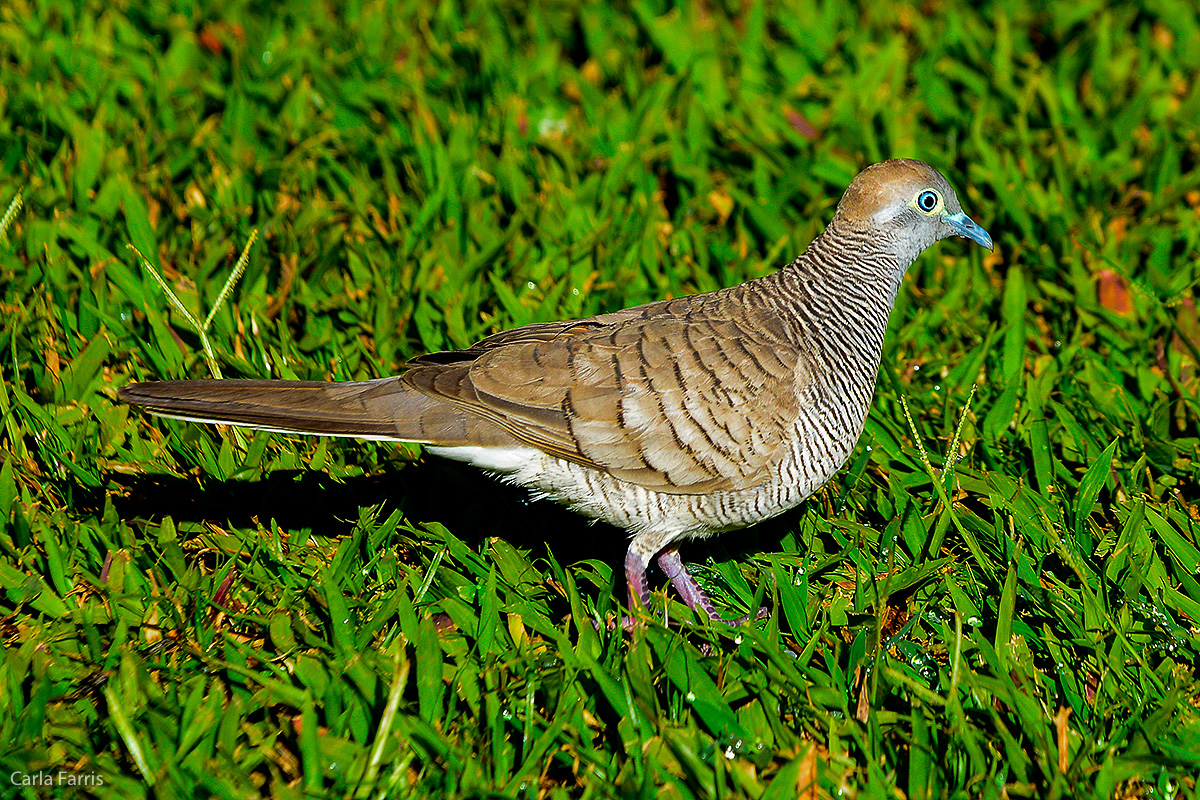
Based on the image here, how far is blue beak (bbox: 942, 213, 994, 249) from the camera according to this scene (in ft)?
12.9

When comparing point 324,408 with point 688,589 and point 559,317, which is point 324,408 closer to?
point 688,589

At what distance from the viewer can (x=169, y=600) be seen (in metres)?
3.46

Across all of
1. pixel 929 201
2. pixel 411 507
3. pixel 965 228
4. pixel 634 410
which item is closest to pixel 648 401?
pixel 634 410

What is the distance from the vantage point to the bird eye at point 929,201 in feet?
12.6

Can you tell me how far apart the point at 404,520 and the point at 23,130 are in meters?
3.14

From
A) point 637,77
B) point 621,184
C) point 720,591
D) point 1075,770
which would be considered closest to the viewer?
point 1075,770

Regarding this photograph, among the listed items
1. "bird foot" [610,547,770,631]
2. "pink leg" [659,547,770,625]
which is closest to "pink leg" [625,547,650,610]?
"bird foot" [610,547,770,631]

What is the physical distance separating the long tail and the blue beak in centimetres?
175

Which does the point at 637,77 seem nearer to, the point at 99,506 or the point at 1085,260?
the point at 1085,260

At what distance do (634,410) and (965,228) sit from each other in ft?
4.74

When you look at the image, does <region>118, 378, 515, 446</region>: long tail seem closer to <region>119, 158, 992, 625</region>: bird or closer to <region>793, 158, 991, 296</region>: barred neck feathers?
<region>119, 158, 992, 625</region>: bird

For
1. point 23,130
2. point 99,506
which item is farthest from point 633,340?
point 23,130

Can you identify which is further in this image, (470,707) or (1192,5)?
(1192,5)

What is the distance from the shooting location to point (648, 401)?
342 cm
